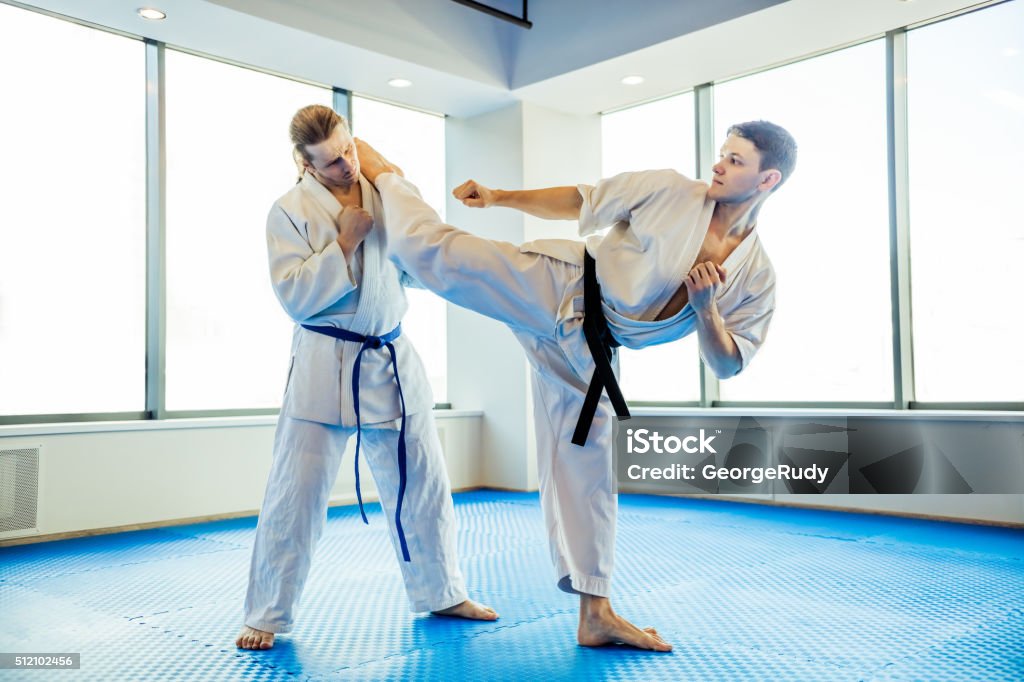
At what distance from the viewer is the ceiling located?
4.01 metres

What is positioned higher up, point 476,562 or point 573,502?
point 573,502

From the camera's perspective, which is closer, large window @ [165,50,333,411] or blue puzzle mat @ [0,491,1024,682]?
blue puzzle mat @ [0,491,1024,682]

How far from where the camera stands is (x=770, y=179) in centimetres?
199

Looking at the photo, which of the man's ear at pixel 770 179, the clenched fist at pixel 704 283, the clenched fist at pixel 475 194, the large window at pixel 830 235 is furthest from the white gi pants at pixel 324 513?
the large window at pixel 830 235

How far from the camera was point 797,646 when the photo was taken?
2145mm

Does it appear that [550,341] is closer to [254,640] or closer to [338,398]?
[338,398]

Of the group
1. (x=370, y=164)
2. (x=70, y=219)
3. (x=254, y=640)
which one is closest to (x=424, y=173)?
(x=70, y=219)

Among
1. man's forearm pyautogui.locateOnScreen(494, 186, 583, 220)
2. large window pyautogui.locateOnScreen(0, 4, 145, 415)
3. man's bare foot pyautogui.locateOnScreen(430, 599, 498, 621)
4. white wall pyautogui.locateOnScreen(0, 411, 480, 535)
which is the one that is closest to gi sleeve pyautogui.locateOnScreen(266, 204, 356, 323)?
man's forearm pyautogui.locateOnScreen(494, 186, 583, 220)

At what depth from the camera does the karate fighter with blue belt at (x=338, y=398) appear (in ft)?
7.27

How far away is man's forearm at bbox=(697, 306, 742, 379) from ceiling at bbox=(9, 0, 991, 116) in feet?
8.37

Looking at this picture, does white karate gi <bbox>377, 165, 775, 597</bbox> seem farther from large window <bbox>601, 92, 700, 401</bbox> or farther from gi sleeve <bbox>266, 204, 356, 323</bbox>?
large window <bbox>601, 92, 700, 401</bbox>

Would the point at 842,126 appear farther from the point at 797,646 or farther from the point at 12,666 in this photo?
the point at 12,666

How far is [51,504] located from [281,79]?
269 centimetres

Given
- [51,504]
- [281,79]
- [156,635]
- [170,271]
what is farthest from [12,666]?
[281,79]
